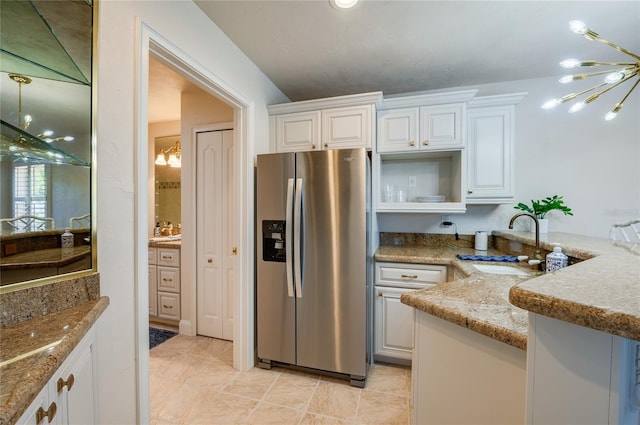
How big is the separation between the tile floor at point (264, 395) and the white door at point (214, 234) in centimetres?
42

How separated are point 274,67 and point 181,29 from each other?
0.89 m

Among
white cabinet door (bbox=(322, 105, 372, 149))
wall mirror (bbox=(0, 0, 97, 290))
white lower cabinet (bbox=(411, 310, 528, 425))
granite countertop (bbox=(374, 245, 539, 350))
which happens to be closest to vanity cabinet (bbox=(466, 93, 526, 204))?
white cabinet door (bbox=(322, 105, 372, 149))

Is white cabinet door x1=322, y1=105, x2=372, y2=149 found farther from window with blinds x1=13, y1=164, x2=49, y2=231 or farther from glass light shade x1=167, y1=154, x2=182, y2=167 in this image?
glass light shade x1=167, y1=154, x2=182, y2=167

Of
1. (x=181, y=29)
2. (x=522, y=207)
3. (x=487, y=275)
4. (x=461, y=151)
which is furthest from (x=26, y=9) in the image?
(x=522, y=207)

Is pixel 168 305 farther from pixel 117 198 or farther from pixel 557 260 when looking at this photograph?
pixel 557 260

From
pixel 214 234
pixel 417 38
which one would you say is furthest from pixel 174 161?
pixel 417 38

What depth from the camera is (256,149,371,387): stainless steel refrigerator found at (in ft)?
6.35

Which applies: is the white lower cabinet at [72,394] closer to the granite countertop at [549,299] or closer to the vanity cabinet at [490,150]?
the granite countertop at [549,299]

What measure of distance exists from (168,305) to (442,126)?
3217 mm

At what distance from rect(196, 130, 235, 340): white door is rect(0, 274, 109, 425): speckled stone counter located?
5.16ft

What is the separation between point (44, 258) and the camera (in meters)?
0.94

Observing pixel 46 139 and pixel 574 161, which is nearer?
pixel 46 139

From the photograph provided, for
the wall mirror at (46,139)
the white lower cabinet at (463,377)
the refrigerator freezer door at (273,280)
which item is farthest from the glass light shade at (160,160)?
the white lower cabinet at (463,377)

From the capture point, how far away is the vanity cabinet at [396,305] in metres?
2.14
